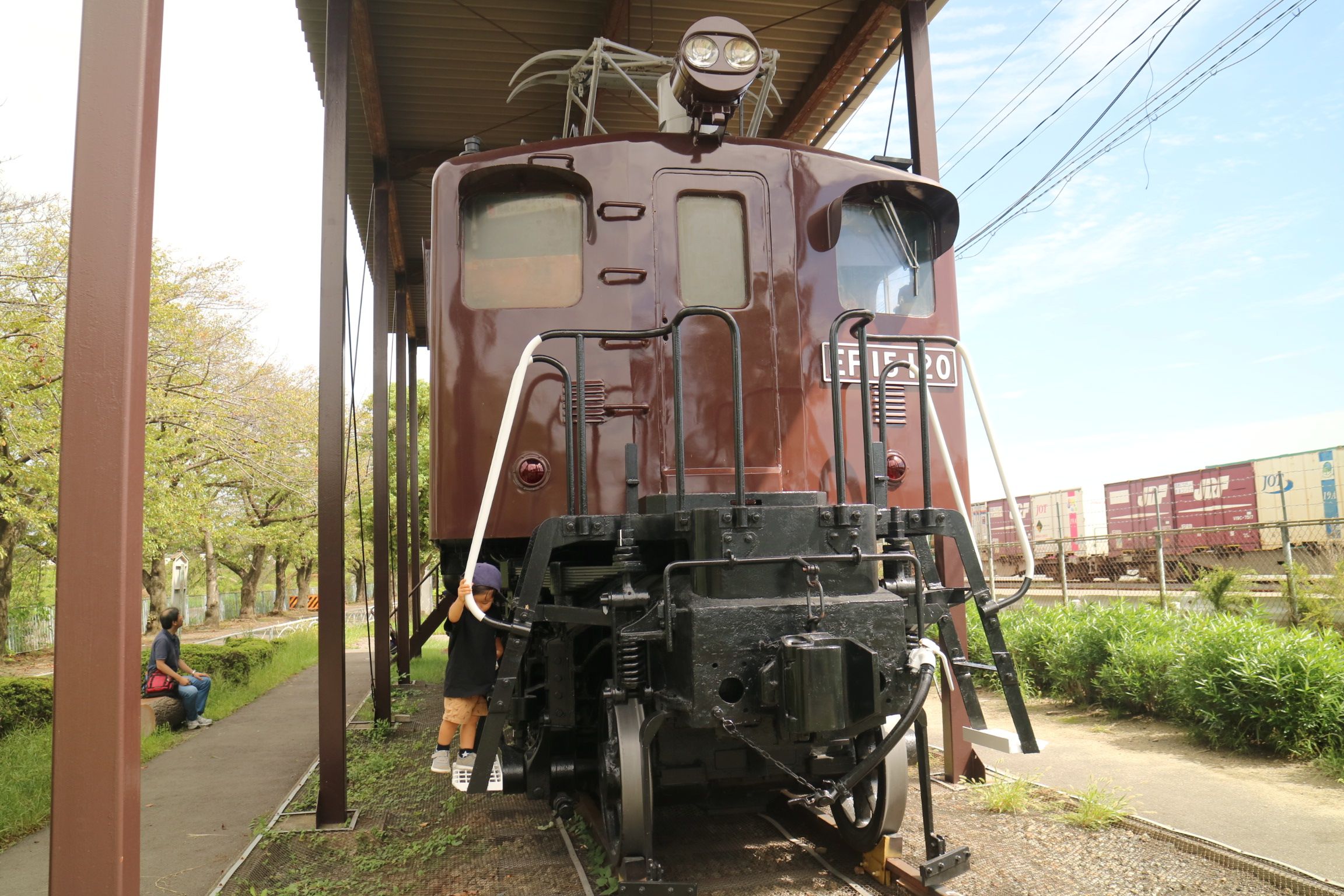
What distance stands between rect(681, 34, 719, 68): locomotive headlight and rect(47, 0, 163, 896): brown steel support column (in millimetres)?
2394

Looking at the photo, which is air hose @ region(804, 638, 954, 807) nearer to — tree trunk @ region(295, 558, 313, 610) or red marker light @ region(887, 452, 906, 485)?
red marker light @ region(887, 452, 906, 485)

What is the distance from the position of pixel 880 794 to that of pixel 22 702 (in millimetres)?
8628

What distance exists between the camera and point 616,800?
391 cm

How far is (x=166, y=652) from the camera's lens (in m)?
9.34

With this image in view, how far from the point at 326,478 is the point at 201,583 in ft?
159

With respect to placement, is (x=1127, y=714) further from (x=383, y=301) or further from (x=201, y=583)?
(x=201, y=583)

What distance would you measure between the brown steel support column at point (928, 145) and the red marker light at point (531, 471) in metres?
2.90

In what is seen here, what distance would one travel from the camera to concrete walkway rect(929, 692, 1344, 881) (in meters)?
4.53

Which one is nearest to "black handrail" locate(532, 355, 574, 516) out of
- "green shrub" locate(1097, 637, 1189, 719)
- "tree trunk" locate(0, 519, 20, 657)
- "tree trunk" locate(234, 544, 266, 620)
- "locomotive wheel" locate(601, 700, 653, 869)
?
"locomotive wheel" locate(601, 700, 653, 869)

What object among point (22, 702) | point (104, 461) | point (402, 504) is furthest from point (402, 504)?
point (104, 461)

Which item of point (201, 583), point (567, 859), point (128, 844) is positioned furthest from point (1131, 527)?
point (201, 583)

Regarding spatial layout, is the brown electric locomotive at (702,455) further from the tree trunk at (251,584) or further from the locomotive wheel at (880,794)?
the tree trunk at (251,584)

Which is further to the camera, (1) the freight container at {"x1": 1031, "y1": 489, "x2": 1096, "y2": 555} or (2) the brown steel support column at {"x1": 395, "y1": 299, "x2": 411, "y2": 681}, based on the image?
(1) the freight container at {"x1": 1031, "y1": 489, "x2": 1096, "y2": 555}

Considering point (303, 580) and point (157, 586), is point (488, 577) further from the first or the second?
point (303, 580)
